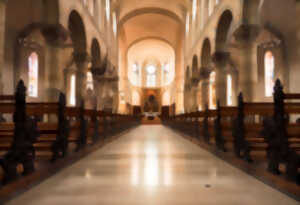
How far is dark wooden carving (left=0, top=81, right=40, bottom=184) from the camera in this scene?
2.71 meters

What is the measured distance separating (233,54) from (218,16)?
957cm

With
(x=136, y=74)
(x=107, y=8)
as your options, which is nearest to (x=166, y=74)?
(x=136, y=74)

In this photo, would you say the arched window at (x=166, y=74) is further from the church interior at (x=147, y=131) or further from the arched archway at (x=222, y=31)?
the arched archway at (x=222, y=31)

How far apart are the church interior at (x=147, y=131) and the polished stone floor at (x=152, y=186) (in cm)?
2

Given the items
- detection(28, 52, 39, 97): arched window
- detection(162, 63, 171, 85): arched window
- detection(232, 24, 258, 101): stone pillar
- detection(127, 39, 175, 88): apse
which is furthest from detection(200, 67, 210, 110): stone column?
detection(162, 63, 171, 85): arched window

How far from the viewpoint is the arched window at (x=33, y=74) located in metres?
16.8

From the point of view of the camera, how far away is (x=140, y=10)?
23625mm

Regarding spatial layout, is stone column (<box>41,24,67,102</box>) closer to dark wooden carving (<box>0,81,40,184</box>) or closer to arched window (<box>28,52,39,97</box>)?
dark wooden carving (<box>0,81,40,184</box>)

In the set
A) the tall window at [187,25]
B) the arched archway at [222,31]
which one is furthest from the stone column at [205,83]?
the tall window at [187,25]

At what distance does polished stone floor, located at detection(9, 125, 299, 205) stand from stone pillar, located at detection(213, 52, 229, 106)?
26.2 feet

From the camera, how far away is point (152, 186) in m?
3.01

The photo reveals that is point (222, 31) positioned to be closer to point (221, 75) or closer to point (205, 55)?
point (221, 75)

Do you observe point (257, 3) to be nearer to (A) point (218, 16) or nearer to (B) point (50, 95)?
(A) point (218, 16)

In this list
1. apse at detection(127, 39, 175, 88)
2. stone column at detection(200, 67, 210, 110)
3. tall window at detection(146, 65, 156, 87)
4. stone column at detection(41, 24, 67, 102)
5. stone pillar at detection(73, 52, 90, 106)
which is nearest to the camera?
stone column at detection(41, 24, 67, 102)
